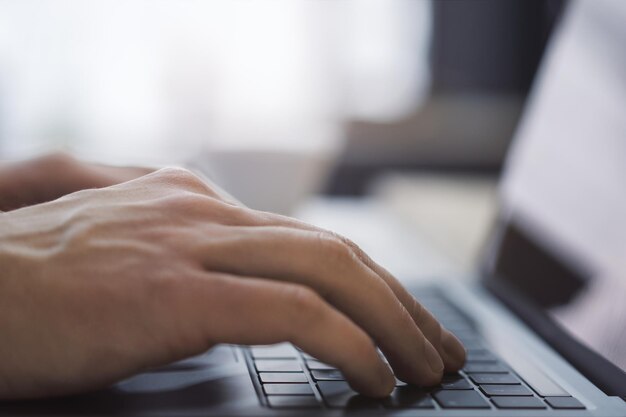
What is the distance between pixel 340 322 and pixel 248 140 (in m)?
1.66

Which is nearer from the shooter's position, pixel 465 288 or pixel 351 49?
pixel 465 288

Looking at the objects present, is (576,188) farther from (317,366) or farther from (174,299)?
(174,299)

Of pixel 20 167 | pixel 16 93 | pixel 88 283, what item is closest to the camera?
pixel 88 283

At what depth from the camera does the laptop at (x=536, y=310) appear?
0.40 m

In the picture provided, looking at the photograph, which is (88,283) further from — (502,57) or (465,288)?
(502,57)

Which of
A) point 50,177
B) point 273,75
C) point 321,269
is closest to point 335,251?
point 321,269

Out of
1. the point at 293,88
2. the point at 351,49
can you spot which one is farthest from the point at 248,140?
the point at 351,49

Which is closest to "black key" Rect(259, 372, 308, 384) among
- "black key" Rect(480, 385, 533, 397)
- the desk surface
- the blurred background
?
"black key" Rect(480, 385, 533, 397)

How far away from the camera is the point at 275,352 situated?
1.63 ft

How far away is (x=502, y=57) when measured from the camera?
205 centimetres

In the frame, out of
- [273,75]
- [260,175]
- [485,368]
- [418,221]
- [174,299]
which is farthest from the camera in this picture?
[273,75]

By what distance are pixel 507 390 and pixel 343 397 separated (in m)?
0.11

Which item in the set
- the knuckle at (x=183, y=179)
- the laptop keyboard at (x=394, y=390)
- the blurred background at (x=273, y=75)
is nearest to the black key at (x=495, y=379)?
the laptop keyboard at (x=394, y=390)

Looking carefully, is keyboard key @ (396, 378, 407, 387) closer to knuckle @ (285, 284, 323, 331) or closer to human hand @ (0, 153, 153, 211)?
knuckle @ (285, 284, 323, 331)
